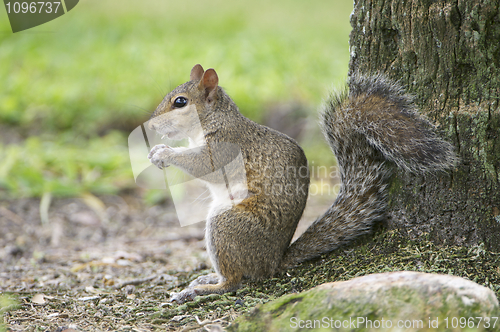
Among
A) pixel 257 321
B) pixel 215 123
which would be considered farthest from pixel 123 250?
pixel 257 321

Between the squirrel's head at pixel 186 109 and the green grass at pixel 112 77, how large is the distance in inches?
58.9

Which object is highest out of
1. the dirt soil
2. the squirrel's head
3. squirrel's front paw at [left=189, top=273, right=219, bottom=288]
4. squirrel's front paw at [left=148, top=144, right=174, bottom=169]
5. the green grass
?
the green grass

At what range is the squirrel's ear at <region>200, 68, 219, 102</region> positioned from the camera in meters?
1.82

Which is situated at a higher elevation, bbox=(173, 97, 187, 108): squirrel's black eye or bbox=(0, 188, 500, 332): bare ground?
bbox=(173, 97, 187, 108): squirrel's black eye

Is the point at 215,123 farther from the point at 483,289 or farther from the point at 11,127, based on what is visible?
the point at 11,127

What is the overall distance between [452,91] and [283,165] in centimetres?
63

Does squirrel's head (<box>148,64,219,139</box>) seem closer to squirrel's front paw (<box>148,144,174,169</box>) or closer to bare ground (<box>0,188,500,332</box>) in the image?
squirrel's front paw (<box>148,144,174,169</box>)

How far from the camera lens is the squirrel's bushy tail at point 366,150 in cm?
146

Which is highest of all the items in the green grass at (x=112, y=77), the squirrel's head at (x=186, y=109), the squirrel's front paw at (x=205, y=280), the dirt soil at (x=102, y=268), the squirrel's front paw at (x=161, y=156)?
the green grass at (x=112, y=77)

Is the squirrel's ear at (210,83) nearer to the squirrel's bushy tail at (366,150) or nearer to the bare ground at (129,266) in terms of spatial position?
the squirrel's bushy tail at (366,150)

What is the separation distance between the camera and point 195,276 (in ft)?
6.49

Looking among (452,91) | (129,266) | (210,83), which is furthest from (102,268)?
(452,91)

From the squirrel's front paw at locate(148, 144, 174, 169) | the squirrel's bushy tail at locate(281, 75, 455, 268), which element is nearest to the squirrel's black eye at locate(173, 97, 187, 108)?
the squirrel's front paw at locate(148, 144, 174, 169)

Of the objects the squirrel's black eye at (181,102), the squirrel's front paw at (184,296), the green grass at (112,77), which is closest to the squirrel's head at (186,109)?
the squirrel's black eye at (181,102)
